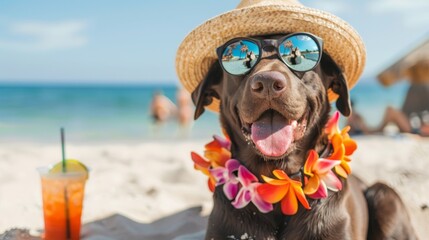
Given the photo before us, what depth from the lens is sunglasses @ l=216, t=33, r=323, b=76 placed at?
246 cm

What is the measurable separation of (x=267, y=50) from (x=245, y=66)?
0.47ft

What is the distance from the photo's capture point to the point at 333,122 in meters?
2.73

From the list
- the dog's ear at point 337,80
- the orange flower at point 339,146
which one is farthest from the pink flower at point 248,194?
the dog's ear at point 337,80

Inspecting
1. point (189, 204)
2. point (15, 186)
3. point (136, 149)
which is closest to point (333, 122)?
point (189, 204)

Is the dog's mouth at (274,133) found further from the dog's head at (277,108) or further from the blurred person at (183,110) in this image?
the blurred person at (183,110)

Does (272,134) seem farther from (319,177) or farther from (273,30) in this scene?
(273,30)

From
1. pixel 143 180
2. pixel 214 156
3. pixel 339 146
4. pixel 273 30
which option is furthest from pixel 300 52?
pixel 143 180

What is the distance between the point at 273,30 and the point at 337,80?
17.9 inches

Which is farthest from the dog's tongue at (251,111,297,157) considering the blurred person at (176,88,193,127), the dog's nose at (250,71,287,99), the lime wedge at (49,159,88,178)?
the blurred person at (176,88,193,127)

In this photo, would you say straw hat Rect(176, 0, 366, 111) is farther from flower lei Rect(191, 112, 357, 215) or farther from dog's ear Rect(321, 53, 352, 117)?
flower lei Rect(191, 112, 357, 215)

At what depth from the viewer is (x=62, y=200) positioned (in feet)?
9.92

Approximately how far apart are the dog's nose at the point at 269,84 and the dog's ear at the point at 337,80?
0.54 metres

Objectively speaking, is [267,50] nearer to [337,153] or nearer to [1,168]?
[337,153]

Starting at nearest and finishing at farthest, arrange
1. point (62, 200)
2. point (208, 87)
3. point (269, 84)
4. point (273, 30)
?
point (269, 84) → point (273, 30) → point (208, 87) → point (62, 200)
